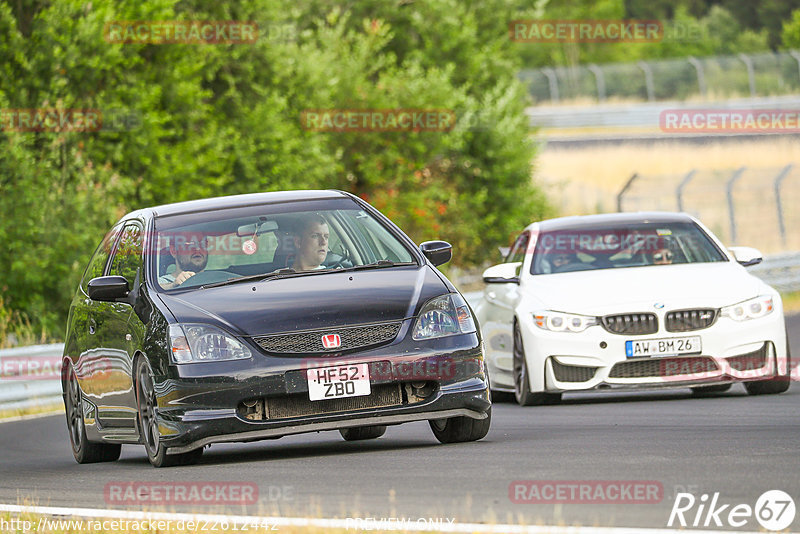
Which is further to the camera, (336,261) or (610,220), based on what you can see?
(610,220)

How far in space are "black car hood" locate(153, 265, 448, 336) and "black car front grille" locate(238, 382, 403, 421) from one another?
39 centimetres

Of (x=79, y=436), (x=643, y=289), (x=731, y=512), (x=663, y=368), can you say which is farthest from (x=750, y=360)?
(x=731, y=512)

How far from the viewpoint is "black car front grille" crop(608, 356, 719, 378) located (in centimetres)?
1312

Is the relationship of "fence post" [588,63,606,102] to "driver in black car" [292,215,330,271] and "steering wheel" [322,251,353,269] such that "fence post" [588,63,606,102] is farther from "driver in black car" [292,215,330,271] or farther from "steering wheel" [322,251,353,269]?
"steering wheel" [322,251,353,269]

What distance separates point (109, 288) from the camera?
10703 mm

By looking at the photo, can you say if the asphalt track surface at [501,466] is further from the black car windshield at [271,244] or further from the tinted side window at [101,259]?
the tinted side window at [101,259]

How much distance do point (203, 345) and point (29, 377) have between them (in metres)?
9.31

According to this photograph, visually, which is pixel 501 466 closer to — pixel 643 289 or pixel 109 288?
pixel 109 288

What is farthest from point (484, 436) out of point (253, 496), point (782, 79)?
point (782, 79)

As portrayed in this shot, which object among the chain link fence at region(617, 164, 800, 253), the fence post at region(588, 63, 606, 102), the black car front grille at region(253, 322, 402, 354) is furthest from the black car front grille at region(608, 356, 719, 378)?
the fence post at region(588, 63, 606, 102)

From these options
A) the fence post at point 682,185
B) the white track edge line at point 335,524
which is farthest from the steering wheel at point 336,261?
the fence post at point 682,185

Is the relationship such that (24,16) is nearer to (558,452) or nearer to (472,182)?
(472,182)

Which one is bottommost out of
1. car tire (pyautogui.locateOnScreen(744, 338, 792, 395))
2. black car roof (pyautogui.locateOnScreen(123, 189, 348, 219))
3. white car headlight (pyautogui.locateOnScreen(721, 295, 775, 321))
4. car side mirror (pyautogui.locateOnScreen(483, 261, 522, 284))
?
car tire (pyautogui.locateOnScreen(744, 338, 792, 395))

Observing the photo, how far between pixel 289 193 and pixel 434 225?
22389 mm
